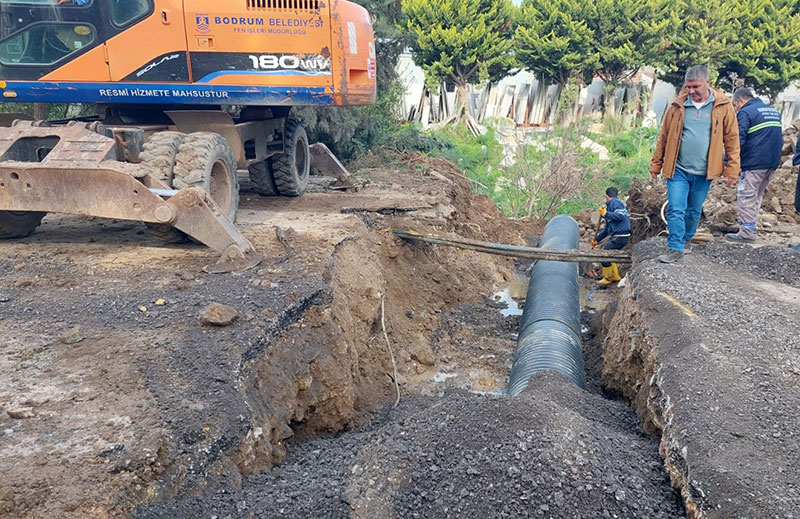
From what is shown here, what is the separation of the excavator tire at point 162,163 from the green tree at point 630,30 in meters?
18.5

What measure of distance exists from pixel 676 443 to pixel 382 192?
6542 millimetres

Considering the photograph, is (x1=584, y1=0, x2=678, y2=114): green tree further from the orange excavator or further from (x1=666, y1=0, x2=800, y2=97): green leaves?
the orange excavator

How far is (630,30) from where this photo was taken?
2045 cm

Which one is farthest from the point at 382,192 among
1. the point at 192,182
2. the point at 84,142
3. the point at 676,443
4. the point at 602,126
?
the point at 602,126

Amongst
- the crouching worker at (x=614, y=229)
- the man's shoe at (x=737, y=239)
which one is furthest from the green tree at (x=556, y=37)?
the man's shoe at (x=737, y=239)

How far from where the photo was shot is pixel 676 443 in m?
3.02

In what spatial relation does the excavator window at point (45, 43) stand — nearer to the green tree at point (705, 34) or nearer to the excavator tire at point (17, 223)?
the excavator tire at point (17, 223)

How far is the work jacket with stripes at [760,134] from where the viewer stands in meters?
6.16

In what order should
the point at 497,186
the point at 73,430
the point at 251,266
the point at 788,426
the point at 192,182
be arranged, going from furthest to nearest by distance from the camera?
1. the point at 497,186
2. the point at 192,182
3. the point at 251,266
4. the point at 788,426
5. the point at 73,430

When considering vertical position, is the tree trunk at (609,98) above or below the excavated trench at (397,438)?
above

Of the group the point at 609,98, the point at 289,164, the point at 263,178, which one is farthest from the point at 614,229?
the point at 609,98

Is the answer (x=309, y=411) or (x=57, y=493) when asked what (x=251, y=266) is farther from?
(x=57, y=493)

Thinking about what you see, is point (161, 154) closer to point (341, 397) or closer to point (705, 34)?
point (341, 397)

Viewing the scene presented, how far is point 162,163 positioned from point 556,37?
18.4 meters
